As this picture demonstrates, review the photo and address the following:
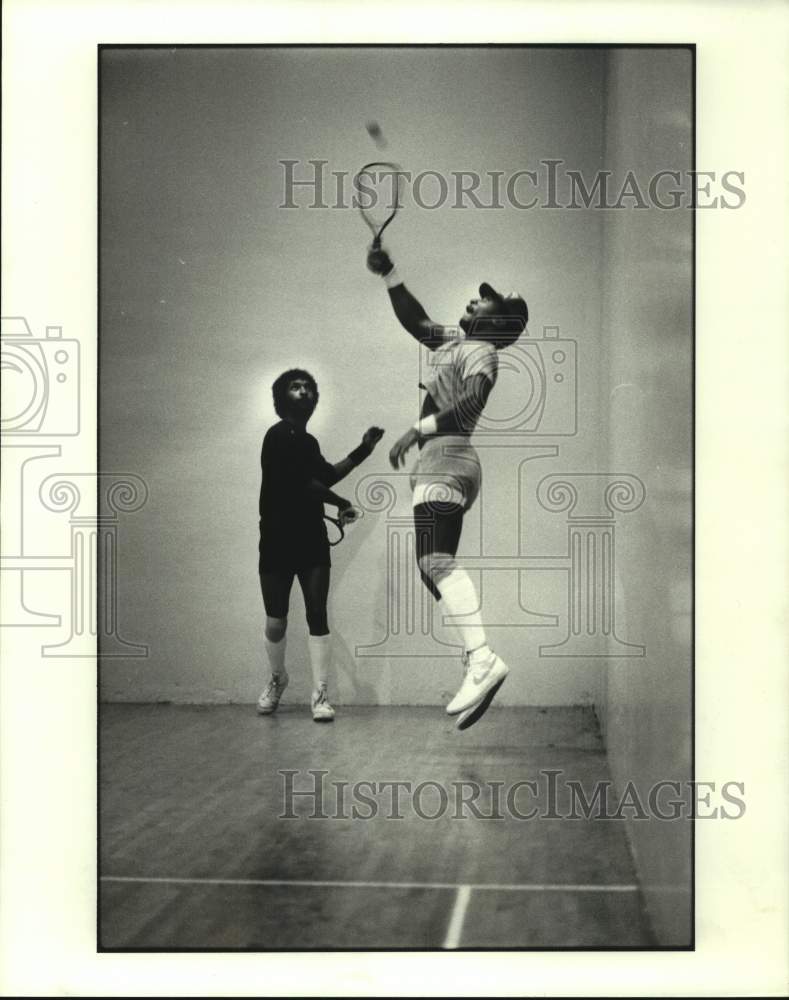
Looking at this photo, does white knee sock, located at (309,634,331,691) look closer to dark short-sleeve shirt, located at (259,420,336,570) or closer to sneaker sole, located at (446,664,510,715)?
dark short-sleeve shirt, located at (259,420,336,570)

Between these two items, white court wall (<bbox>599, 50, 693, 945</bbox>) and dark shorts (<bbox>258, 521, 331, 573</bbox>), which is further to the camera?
dark shorts (<bbox>258, 521, 331, 573</bbox>)

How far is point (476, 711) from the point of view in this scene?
317cm

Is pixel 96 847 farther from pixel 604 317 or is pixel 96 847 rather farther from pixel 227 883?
pixel 604 317

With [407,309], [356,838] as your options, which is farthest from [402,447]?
[356,838]

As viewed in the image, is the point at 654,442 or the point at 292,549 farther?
the point at 292,549

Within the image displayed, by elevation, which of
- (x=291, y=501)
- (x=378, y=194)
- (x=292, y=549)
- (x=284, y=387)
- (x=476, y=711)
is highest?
(x=378, y=194)

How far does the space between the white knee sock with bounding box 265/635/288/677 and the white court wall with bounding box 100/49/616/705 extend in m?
0.03

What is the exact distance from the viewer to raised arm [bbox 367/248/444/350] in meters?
3.19

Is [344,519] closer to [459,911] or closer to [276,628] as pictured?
[276,628]

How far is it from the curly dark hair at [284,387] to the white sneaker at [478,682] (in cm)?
74

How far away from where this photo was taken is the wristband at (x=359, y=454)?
3.20m

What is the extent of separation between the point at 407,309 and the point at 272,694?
3.19 feet

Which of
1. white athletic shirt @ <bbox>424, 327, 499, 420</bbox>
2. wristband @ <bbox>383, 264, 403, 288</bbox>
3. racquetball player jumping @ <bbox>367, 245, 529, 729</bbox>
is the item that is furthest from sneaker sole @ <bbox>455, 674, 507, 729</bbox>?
wristband @ <bbox>383, 264, 403, 288</bbox>

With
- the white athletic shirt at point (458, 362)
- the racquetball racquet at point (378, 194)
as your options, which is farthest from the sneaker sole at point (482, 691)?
the racquetball racquet at point (378, 194)
